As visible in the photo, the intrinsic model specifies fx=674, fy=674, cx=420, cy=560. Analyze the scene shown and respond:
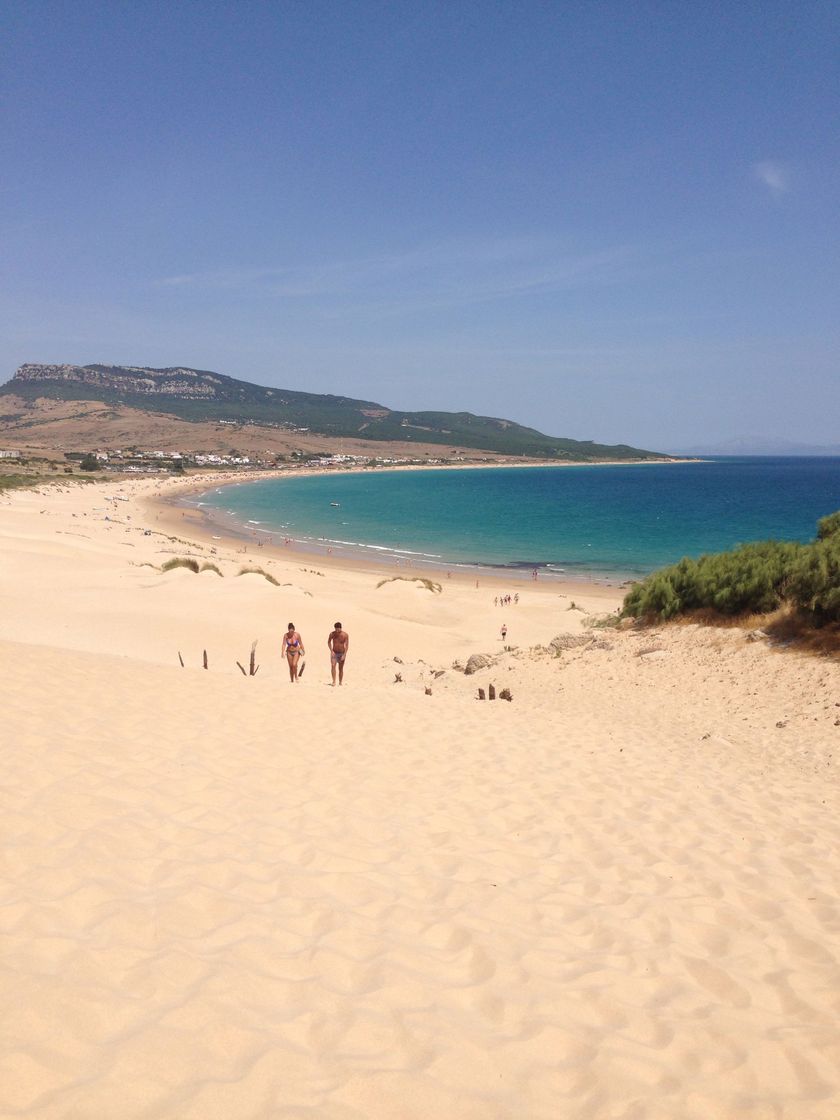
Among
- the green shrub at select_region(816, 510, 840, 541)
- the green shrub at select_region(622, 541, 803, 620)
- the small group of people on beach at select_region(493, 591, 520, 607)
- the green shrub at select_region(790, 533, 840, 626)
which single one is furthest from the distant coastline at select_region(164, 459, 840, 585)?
the green shrub at select_region(790, 533, 840, 626)

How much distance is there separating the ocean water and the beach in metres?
36.9

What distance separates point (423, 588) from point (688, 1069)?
29.4 m

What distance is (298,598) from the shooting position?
2452 cm

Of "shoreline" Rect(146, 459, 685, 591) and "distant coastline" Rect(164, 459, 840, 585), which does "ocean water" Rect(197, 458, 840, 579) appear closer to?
"distant coastline" Rect(164, 459, 840, 585)

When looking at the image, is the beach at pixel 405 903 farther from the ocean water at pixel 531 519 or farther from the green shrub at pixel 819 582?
the ocean water at pixel 531 519

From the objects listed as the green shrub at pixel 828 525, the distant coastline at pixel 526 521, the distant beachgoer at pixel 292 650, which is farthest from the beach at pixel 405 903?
the distant coastline at pixel 526 521

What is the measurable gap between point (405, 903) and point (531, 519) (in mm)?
71883

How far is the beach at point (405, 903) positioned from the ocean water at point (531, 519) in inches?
1455

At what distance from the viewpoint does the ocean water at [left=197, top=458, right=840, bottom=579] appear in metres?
51.8

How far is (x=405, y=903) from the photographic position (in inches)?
176

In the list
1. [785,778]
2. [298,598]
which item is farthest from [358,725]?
[298,598]

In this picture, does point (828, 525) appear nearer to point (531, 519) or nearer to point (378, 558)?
point (378, 558)

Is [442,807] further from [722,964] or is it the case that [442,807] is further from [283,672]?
[283,672]

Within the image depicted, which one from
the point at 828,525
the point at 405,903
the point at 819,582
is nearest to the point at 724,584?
the point at 819,582
